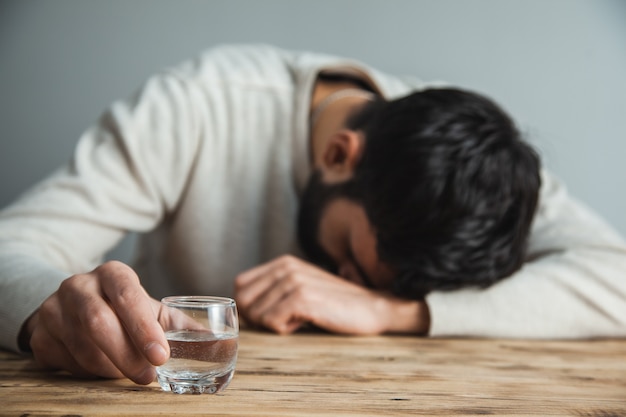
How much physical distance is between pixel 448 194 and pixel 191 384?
1.93ft

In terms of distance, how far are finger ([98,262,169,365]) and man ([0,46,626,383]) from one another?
0.68 ft

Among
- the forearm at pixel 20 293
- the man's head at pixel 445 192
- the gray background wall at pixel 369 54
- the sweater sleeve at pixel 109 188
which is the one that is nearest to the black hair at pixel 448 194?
the man's head at pixel 445 192

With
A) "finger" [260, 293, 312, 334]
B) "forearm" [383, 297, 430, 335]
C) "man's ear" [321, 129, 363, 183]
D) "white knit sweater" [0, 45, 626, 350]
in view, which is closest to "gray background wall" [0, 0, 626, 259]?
"white knit sweater" [0, 45, 626, 350]

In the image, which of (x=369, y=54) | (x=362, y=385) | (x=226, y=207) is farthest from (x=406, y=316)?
(x=369, y=54)

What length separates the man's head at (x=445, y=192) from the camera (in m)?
1.03

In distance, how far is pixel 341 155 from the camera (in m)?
1.28

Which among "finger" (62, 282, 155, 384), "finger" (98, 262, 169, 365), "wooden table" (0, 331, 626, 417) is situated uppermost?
"finger" (98, 262, 169, 365)

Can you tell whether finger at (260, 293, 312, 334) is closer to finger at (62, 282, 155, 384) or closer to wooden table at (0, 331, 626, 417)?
wooden table at (0, 331, 626, 417)

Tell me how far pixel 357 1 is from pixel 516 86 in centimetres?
50

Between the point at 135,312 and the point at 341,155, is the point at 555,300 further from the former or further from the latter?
the point at 135,312

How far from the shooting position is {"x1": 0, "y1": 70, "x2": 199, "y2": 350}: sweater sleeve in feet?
3.35

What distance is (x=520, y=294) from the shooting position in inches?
43.8

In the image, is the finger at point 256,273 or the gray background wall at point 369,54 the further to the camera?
the gray background wall at point 369,54

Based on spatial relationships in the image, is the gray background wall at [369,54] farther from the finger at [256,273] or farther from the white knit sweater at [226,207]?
the finger at [256,273]
